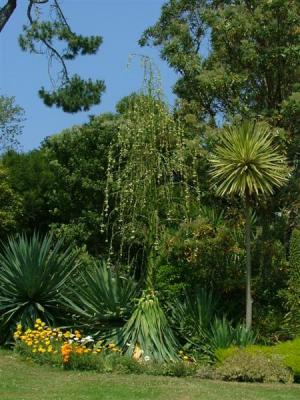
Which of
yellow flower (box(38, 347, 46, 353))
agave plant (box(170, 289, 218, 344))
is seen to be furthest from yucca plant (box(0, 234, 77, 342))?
agave plant (box(170, 289, 218, 344))

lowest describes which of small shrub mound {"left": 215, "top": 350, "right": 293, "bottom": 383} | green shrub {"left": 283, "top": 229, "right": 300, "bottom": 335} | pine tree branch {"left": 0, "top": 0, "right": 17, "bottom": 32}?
small shrub mound {"left": 215, "top": 350, "right": 293, "bottom": 383}

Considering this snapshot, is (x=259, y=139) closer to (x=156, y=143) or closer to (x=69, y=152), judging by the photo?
(x=156, y=143)

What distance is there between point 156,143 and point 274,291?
15.0ft

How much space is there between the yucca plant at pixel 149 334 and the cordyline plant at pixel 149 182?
19 millimetres

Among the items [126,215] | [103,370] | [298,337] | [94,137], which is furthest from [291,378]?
[94,137]

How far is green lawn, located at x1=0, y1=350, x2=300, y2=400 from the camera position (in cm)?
1016

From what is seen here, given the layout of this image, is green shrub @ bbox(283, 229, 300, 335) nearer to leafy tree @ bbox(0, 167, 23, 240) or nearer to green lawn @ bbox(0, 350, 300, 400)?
green lawn @ bbox(0, 350, 300, 400)

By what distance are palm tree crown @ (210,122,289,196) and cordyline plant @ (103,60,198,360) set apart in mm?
818

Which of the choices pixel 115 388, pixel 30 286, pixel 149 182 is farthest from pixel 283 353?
pixel 30 286

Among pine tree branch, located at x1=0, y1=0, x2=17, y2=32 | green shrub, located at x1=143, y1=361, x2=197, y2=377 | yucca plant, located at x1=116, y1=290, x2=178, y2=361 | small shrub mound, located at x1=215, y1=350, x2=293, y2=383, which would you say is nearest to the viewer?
small shrub mound, located at x1=215, y1=350, x2=293, y2=383

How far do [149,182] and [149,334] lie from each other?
2991 mm

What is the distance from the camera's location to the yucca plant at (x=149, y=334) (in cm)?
Answer: 1350

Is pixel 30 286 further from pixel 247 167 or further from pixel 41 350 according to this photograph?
pixel 247 167

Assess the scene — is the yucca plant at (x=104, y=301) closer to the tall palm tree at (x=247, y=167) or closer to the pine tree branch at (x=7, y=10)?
the tall palm tree at (x=247, y=167)
